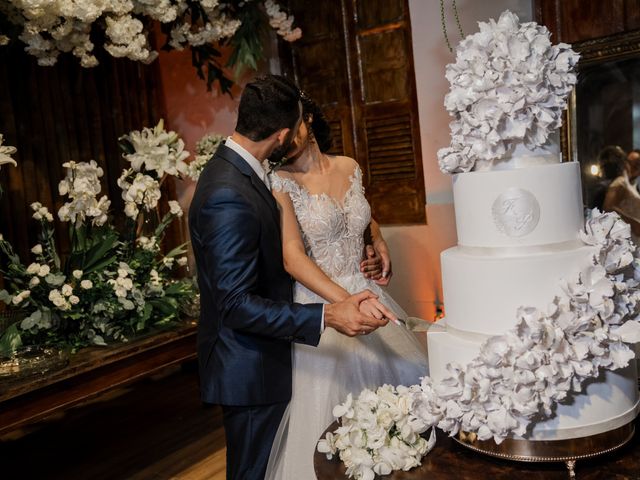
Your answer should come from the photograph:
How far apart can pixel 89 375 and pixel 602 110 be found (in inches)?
103

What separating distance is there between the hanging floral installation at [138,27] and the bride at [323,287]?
137 centimetres

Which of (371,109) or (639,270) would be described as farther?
(371,109)

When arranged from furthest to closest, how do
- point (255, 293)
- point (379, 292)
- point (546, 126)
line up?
1. point (379, 292)
2. point (255, 293)
3. point (546, 126)

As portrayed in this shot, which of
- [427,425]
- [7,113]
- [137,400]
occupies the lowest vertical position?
[137,400]

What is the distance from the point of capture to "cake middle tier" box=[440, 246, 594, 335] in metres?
1.47

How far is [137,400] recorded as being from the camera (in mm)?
4492

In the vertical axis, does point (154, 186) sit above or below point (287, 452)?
above

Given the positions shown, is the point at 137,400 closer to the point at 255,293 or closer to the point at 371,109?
the point at 371,109

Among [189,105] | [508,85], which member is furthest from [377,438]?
[189,105]

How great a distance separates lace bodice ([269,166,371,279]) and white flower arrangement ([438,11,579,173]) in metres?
1.10

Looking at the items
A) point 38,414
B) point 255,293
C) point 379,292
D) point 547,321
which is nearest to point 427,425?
point 547,321

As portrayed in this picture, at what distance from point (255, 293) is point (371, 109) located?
95.9 inches

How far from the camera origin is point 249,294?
74.6 inches

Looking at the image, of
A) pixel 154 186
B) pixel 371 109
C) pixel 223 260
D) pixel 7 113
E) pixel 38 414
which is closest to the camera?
pixel 223 260
